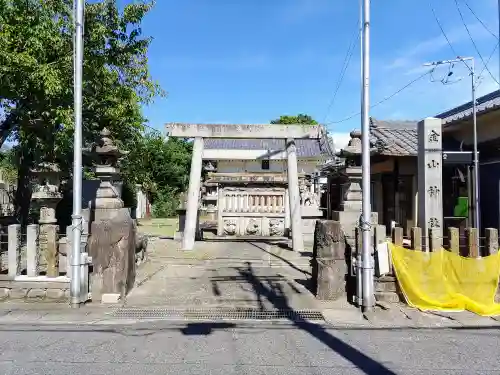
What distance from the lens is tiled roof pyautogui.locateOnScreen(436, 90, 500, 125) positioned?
9906 millimetres

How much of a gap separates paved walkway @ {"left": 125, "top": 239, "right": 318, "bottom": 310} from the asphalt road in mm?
1245

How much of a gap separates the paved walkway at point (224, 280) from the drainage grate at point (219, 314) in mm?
245

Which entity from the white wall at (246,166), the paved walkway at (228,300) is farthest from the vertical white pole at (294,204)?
the white wall at (246,166)

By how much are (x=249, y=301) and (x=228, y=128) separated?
7861 millimetres

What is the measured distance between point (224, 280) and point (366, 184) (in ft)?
12.6

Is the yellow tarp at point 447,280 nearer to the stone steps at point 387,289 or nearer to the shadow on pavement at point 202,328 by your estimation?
the stone steps at point 387,289

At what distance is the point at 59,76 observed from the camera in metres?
9.76

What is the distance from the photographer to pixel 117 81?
40.7 feet

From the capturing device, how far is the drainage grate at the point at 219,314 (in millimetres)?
6363

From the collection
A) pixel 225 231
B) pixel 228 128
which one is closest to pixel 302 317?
pixel 228 128

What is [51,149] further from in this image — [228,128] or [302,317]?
[302,317]

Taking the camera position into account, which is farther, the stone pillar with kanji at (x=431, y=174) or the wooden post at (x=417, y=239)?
the stone pillar with kanji at (x=431, y=174)

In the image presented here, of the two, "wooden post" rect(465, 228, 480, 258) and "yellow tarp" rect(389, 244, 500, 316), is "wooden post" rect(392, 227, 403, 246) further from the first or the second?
"wooden post" rect(465, 228, 480, 258)

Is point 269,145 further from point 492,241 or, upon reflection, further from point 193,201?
point 492,241
